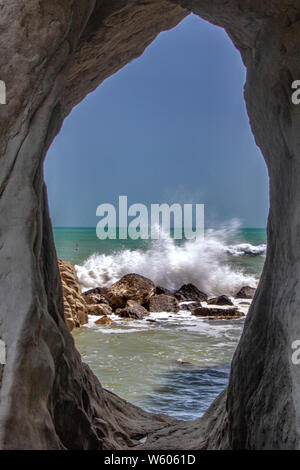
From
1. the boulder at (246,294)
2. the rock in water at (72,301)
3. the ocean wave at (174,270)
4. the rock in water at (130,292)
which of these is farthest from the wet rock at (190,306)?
the ocean wave at (174,270)

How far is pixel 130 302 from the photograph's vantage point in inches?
461

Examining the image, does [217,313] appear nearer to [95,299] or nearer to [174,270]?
[95,299]

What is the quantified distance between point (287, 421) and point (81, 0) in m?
2.81

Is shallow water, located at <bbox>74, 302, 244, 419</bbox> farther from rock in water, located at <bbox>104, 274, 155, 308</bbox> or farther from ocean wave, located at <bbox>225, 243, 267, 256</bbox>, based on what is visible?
ocean wave, located at <bbox>225, 243, 267, 256</bbox>

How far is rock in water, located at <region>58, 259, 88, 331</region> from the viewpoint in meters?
9.20

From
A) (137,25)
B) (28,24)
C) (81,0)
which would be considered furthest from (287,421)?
(137,25)

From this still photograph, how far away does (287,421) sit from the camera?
91.8 inches

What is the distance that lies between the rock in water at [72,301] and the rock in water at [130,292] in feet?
6.77

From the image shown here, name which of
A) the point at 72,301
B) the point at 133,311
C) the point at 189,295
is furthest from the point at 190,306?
the point at 72,301

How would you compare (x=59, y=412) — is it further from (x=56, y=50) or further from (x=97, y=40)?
(x=97, y=40)

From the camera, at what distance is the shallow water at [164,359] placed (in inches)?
212

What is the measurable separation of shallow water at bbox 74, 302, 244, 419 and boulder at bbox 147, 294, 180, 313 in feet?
3.36

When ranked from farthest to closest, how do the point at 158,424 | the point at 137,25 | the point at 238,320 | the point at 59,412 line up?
the point at 238,320
the point at 158,424
the point at 137,25
the point at 59,412

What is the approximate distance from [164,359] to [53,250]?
4319 mm
